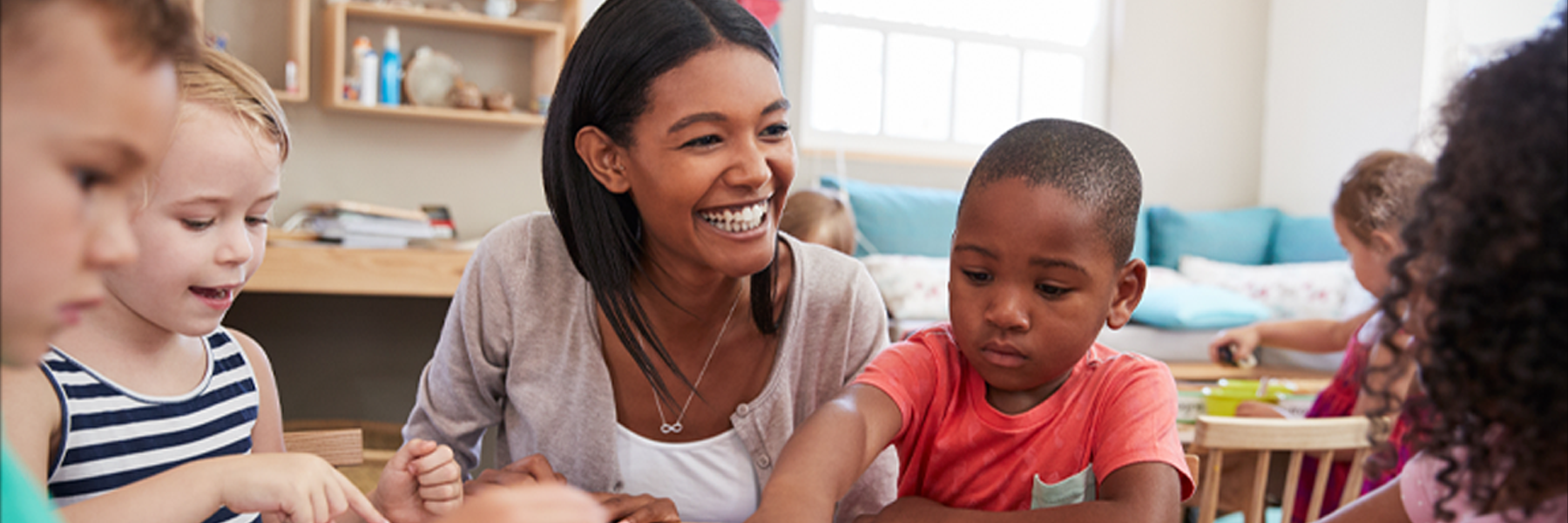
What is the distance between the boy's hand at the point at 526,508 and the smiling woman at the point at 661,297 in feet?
2.23

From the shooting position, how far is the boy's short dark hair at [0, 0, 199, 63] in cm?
32

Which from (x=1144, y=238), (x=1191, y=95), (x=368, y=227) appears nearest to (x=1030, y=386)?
(x=368, y=227)

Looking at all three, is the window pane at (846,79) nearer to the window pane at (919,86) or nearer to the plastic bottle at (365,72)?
the window pane at (919,86)

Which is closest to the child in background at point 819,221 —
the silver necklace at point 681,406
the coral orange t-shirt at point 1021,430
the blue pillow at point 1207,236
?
the silver necklace at point 681,406

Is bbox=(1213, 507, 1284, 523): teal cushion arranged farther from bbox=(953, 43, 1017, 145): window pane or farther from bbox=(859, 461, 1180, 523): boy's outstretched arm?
bbox=(859, 461, 1180, 523): boy's outstretched arm

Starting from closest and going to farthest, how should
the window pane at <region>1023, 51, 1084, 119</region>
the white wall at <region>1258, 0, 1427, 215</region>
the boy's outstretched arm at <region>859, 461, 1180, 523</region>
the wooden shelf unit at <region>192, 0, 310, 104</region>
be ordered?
1. the boy's outstretched arm at <region>859, 461, 1180, 523</region>
2. the wooden shelf unit at <region>192, 0, 310, 104</region>
3. the white wall at <region>1258, 0, 1427, 215</region>
4. the window pane at <region>1023, 51, 1084, 119</region>

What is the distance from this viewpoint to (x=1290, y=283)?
3.88 meters

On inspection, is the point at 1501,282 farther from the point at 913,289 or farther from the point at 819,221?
the point at 913,289

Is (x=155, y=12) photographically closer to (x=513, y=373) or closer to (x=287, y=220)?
(x=513, y=373)

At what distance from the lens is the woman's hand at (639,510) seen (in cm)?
88

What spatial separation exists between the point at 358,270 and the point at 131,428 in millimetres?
1750

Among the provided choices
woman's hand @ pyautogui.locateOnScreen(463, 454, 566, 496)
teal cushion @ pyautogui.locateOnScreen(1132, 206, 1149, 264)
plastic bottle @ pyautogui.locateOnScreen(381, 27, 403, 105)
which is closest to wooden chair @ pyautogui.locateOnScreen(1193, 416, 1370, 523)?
woman's hand @ pyautogui.locateOnScreen(463, 454, 566, 496)

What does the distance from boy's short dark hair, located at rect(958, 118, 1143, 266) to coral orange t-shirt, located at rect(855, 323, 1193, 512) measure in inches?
5.2

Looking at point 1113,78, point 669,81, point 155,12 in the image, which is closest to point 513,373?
point 669,81
